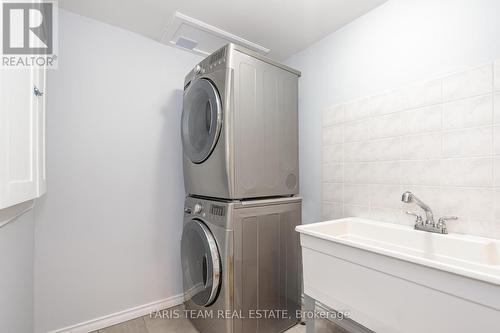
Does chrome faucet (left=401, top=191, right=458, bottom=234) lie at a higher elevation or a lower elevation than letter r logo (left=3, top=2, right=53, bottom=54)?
lower

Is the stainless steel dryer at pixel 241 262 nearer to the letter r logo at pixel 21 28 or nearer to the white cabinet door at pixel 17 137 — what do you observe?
the white cabinet door at pixel 17 137

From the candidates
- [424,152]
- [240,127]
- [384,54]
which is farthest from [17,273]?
[384,54]

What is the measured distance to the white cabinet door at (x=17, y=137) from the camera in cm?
72

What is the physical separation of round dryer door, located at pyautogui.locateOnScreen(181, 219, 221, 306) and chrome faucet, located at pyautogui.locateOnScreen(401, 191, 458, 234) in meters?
1.13

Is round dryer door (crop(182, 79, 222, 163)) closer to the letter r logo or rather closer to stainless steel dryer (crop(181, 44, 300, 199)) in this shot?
stainless steel dryer (crop(181, 44, 300, 199))

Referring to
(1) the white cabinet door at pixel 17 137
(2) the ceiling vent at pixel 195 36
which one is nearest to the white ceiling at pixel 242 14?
(2) the ceiling vent at pixel 195 36

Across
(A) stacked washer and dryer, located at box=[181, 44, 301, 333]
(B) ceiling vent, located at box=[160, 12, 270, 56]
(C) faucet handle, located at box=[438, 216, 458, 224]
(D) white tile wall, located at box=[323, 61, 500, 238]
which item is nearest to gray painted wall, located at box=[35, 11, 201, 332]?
(B) ceiling vent, located at box=[160, 12, 270, 56]

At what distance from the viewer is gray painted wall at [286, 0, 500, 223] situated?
3.92 feet

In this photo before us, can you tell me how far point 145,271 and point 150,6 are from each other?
200 cm

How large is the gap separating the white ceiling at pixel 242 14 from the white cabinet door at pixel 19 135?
90cm

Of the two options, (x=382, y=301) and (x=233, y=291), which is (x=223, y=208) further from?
(x=382, y=301)

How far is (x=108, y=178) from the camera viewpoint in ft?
5.86

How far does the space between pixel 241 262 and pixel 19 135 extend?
4.02 ft

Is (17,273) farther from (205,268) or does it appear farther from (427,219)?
(427,219)
